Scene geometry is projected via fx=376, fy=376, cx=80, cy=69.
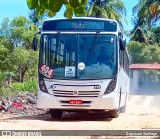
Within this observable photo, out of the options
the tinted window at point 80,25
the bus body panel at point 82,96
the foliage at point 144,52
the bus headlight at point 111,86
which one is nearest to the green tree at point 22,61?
the foliage at point 144,52

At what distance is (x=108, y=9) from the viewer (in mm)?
30109

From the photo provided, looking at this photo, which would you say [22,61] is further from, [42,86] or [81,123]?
[81,123]

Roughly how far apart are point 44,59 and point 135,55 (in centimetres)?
2884

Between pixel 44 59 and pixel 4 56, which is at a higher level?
pixel 44 59

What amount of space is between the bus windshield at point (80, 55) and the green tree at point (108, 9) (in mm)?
18202

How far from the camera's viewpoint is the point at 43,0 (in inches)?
99.7

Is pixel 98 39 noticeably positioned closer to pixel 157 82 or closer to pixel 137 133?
pixel 137 133

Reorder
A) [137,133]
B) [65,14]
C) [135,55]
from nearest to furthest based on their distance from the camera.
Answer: [65,14] → [137,133] → [135,55]

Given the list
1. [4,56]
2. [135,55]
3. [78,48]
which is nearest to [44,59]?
[78,48]

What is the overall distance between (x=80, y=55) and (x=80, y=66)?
324mm

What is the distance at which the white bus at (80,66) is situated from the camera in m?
10.5

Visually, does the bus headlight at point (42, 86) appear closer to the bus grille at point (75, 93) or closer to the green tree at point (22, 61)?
the bus grille at point (75, 93)

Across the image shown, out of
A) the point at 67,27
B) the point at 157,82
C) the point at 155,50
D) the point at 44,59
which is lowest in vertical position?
the point at 157,82

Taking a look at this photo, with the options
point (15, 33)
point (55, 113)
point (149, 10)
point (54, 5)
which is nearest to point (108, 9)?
point (149, 10)
